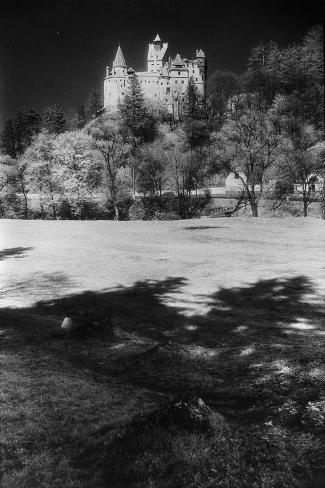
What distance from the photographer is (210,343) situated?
941 cm

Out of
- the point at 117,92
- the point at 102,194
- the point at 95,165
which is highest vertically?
the point at 117,92

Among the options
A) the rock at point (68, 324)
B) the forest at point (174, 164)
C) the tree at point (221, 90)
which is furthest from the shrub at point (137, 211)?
the rock at point (68, 324)

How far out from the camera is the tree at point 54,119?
95062 mm

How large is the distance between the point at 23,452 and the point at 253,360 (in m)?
4.49

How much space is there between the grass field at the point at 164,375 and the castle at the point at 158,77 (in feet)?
433

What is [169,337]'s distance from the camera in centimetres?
1003

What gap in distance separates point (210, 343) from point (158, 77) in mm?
146943

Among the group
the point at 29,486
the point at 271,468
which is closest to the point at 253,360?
the point at 271,468

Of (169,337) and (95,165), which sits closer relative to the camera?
(169,337)

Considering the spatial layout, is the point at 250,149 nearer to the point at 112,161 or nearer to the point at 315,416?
the point at 112,161

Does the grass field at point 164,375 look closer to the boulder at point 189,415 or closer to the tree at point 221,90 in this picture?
the boulder at point 189,415

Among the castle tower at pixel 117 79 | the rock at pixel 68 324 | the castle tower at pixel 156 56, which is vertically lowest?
the rock at pixel 68 324

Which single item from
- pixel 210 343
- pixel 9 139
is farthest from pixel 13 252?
pixel 9 139

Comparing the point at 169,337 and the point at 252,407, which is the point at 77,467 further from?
the point at 169,337
